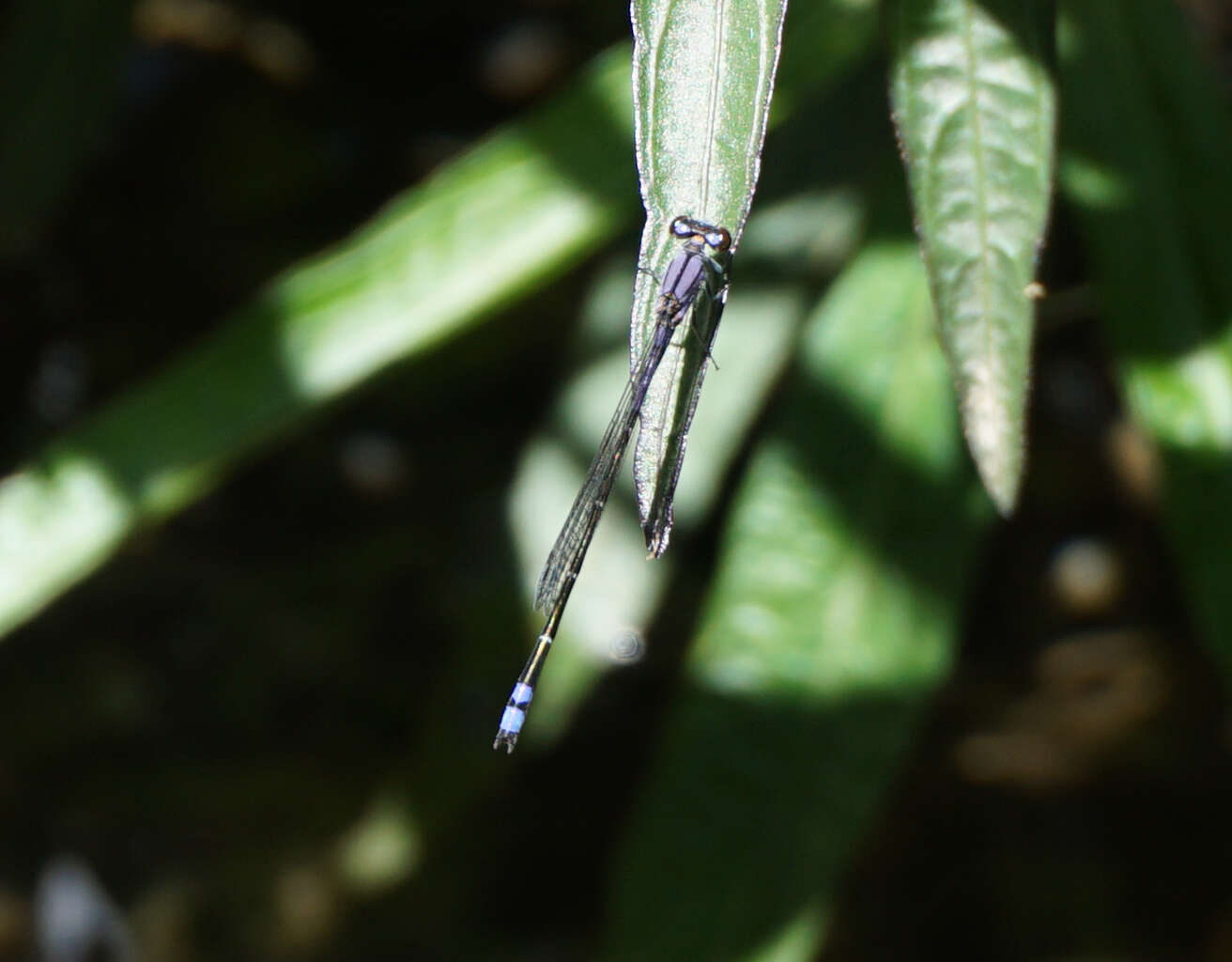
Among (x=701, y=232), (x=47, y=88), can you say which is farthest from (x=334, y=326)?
(x=47, y=88)

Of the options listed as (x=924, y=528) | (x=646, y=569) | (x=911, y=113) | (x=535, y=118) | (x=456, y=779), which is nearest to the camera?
(x=911, y=113)

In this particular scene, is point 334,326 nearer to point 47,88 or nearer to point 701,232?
point 701,232

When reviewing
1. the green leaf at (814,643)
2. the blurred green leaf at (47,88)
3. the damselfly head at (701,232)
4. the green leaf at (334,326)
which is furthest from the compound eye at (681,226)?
the blurred green leaf at (47,88)

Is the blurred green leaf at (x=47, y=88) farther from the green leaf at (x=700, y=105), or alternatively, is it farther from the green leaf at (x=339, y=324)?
the green leaf at (x=700, y=105)

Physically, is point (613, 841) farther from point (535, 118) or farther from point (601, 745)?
point (535, 118)

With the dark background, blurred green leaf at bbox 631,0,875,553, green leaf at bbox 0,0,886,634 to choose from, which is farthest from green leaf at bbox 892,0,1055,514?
the dark background

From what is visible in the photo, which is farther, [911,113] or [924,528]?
[924,528]

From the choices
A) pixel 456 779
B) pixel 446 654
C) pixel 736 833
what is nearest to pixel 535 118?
pixel 736 833
